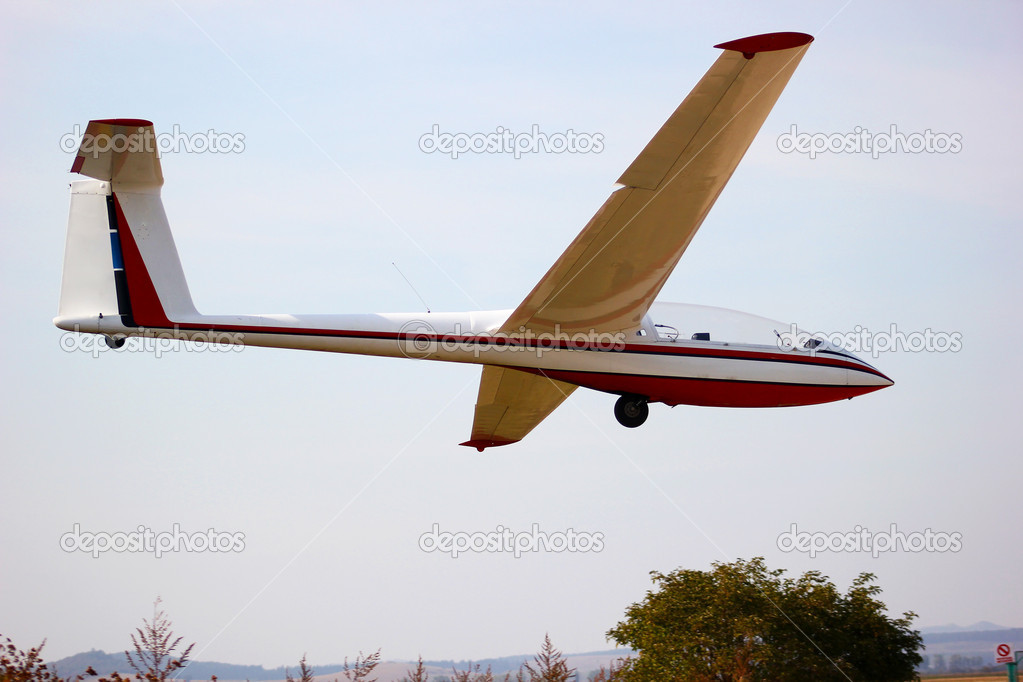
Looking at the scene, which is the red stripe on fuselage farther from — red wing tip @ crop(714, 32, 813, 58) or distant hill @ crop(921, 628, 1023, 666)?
distant hill @ crop(921, 628, 1023, 666)

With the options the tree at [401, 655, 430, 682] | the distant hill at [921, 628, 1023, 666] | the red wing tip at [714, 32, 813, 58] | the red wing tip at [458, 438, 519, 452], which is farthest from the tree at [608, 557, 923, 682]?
the distant hill at [921, 628, 1023, 666]

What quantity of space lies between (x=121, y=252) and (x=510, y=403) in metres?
6.92

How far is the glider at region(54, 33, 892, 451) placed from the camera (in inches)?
539

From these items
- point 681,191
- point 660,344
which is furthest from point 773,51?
point 660,344

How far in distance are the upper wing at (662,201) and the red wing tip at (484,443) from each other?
4818 mm

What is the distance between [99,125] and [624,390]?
331 inches

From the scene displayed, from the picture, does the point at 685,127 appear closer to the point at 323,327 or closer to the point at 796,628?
the point at 323,327

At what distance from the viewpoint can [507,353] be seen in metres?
14.7

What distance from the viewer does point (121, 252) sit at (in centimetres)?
1505

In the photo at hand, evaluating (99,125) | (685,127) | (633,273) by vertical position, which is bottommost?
(633,273)

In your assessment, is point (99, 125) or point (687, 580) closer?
point (99, 125)

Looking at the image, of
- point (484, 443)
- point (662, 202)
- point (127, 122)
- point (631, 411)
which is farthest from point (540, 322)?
point (127, 122)

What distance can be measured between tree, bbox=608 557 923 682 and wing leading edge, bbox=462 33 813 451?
881 cm

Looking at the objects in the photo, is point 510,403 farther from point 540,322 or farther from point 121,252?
point 121,252
